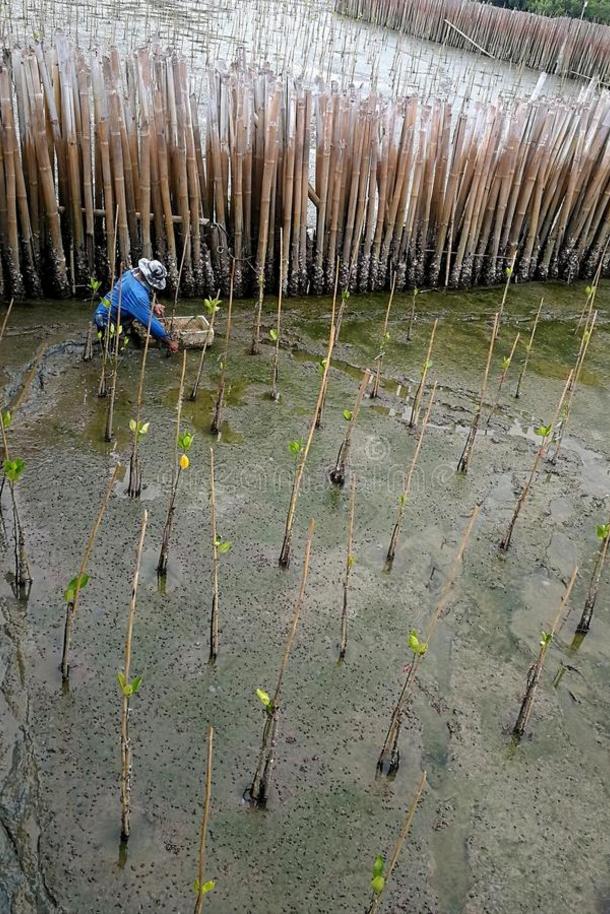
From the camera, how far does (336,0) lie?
24.2m

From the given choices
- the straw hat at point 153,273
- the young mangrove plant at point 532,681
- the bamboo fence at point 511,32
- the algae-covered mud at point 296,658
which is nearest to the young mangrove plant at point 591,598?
the algae-covered mud at point 296,658

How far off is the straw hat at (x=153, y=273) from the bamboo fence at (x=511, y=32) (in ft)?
51.9

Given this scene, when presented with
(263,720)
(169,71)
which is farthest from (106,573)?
(169,71)

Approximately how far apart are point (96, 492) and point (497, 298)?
5.43 meters

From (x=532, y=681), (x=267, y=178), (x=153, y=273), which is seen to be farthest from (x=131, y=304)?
(x=532, y=681)

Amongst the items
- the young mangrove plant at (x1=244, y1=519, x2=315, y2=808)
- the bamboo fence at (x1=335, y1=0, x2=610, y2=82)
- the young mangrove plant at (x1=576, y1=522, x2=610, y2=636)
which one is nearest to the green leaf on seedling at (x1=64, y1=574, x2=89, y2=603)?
the young mangrove plant at (x1=244, y1=519, x2=315, y2=808)

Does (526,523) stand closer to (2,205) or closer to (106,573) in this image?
(106,573)

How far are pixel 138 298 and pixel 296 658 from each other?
11.3 feet

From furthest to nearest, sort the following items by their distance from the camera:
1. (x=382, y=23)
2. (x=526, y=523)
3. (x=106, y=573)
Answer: (x=382, y=23)
(x=526, y=523)
(x=106, y=573)

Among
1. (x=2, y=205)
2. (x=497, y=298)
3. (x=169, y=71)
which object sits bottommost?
(x=497, y=298)

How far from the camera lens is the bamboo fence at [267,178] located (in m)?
6.30

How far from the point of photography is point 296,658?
4.14 m

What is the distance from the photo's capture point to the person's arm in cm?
621

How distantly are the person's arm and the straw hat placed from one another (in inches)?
3.5
